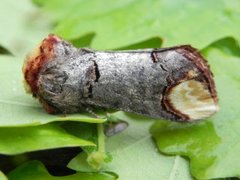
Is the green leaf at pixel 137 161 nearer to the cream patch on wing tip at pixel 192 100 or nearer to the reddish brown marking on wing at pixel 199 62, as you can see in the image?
the cream patch on wing tip at pixel 192 100

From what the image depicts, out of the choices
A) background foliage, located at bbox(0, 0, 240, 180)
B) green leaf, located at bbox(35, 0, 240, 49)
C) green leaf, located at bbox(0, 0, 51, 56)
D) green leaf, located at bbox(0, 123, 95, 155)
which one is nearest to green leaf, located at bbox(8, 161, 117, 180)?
background foliage, located at bbox(0, 0, 240, 180)

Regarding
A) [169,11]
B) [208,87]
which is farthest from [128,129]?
[169,11]

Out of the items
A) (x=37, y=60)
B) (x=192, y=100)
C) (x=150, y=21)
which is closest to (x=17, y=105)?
(x=37, y=60)

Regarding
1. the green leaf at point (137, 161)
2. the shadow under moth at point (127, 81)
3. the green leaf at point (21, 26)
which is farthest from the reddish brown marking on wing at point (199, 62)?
the green leaf at point (21, 26)

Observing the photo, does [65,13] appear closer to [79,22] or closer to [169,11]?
[79,22]

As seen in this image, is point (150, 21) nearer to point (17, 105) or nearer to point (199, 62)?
point (199, 62)

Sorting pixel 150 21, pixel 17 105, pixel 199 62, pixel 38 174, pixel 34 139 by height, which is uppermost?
pixel 150 21
